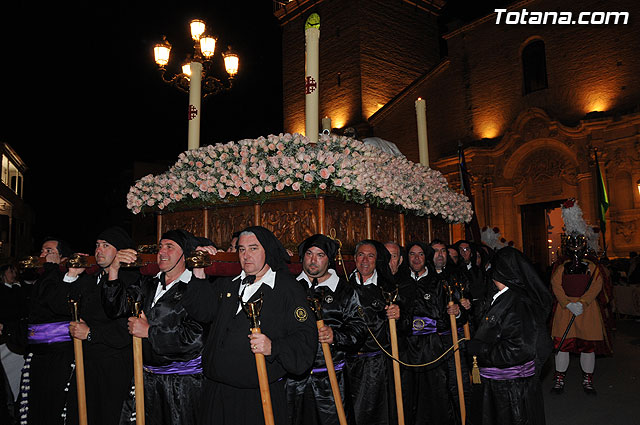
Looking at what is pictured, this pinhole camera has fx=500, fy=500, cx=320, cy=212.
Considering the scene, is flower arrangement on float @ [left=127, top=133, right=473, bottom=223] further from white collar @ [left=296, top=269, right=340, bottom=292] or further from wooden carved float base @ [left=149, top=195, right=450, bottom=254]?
white collar @ [left=296, top=269, right=340, bottom=292]

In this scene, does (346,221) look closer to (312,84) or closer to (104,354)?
(312,84)

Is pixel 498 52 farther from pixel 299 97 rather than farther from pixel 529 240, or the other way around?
pixel 299 97

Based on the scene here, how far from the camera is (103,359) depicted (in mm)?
4305

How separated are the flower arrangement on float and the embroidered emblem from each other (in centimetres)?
146

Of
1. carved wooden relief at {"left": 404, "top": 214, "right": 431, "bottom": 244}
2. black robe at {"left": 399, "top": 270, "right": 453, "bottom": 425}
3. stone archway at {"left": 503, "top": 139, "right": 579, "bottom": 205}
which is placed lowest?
black robe at {"left": 399, "top": 270, "right": 453, "bottom": 425}

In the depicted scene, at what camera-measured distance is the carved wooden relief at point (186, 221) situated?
5.37 m

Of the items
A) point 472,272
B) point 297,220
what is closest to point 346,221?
point 297,220

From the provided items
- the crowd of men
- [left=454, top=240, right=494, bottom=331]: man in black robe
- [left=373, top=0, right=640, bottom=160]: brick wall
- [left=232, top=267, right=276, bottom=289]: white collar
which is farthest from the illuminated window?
[left=232, top=267, right=276, bottom=289]: white collar

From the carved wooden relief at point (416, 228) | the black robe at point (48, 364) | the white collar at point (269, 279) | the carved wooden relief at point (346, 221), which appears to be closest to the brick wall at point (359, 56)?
the carved wooden relief at point (416, 228)

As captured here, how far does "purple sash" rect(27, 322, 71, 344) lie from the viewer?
4.62m

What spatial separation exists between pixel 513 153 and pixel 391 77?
846 centimetres

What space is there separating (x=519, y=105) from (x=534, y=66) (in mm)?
1571

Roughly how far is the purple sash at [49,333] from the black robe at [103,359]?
1.44 feet

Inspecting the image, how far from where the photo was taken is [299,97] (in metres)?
25.5
